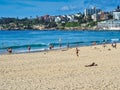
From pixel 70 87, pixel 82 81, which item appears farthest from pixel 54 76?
pixel 70 87

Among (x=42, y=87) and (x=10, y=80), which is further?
(x=10, y=80)

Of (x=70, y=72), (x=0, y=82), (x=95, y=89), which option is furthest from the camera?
(x=70, y=72)

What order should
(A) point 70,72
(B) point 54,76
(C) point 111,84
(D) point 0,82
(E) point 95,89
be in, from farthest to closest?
(A) point 70,72 → (B) point 54,76 → (D) point 0,82 → (C) point 111,84 → (E) point 95,89

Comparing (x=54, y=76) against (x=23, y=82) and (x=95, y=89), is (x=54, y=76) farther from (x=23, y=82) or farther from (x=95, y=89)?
(x=95, y=89)

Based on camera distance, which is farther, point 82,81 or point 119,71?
point 119,71

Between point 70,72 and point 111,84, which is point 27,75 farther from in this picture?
point 111,84

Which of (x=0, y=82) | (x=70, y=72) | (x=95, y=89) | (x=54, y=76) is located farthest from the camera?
(x=70, y=72)

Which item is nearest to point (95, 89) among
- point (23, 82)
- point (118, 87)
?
point (118, 87)

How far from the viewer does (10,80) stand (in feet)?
61.5

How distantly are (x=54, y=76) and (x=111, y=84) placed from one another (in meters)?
4.27

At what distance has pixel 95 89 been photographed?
15.8 meters

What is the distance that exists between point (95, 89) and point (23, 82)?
393 cm

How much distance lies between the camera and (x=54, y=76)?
20172 mm

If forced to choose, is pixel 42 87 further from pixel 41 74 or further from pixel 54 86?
pixel 41 74
